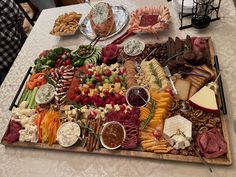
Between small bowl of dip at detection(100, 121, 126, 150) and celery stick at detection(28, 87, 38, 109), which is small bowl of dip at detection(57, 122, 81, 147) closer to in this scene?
small bowl of dip at detection(100, 121, 126, 150)

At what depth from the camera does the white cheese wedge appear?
1333 mm

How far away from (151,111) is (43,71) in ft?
2.78

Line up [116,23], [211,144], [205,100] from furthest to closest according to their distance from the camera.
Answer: [116,23]
[205,100]
[211,144]

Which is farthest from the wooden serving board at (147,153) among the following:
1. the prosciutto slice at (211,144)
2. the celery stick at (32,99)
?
the celery stick at (32,99)

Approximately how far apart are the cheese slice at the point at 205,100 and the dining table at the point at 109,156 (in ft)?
0.31

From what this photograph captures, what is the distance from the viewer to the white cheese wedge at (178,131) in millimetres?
1333

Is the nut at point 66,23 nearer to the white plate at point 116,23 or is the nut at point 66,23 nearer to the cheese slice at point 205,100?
the white plate at point 116,23

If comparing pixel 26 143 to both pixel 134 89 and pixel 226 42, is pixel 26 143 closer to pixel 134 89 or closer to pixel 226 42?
pixel 134 89

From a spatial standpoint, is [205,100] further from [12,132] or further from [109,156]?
[12,132]

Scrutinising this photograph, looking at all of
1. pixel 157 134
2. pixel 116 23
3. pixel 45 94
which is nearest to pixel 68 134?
pixel 45 94

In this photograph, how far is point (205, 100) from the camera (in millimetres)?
1434

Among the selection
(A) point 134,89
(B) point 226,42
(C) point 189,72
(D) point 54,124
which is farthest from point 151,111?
(B) point 226,42

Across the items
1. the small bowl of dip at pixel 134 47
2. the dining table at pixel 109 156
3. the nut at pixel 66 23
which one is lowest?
the dining table at pixel 109 156

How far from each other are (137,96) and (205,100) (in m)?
0.36
